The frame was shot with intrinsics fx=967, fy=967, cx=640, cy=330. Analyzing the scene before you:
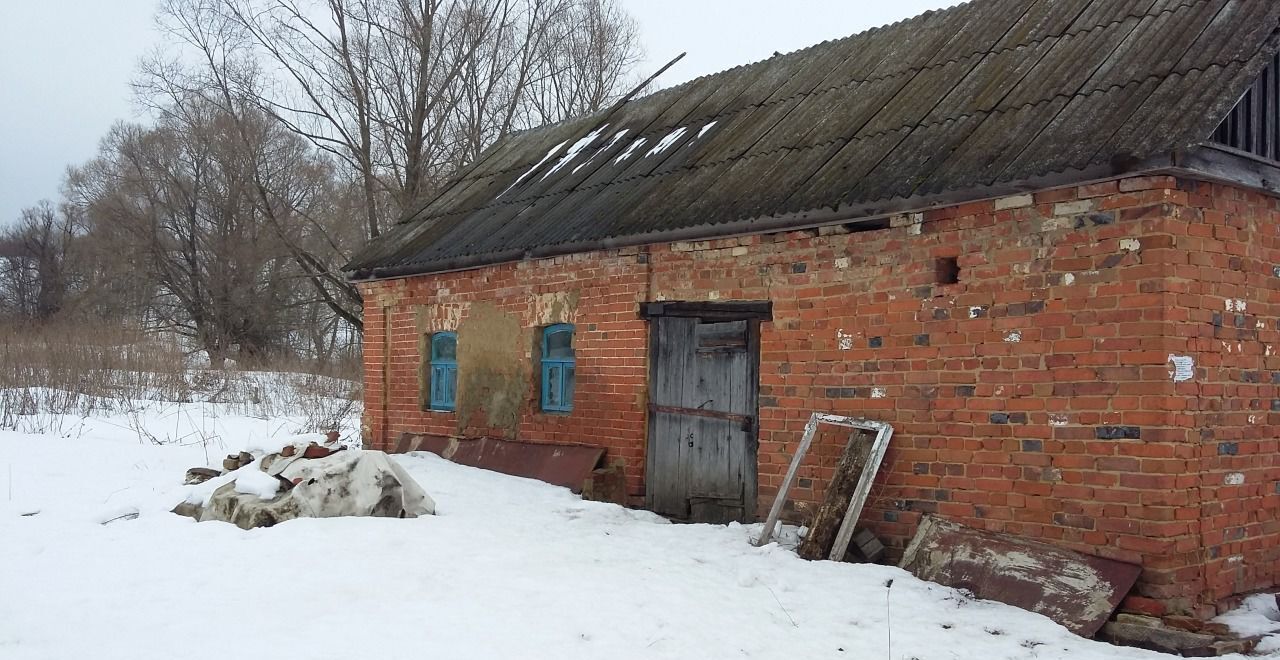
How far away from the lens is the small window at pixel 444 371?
35.6 ft

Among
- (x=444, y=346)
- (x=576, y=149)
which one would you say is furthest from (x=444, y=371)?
(x=576, y=149)

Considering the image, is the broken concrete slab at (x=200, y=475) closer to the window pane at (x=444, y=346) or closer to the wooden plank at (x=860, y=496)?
the window pane at (x=444, y=346)

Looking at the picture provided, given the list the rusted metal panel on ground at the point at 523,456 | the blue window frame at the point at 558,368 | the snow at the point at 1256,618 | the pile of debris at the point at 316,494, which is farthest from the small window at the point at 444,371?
the snow at the point at 1256,618

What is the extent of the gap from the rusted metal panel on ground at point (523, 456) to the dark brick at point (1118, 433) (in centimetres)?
438

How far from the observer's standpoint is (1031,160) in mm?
5418

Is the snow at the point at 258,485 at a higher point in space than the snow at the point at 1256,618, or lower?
higher

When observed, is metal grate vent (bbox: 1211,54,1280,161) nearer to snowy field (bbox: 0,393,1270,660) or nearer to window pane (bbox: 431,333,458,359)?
snowy field (bbox: 0,393,1270,660)

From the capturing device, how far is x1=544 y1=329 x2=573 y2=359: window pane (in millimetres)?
9266

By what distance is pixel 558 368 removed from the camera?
9.37 m

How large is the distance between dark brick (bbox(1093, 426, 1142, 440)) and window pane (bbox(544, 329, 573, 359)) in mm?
4992

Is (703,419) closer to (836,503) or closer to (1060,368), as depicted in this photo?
(836,503)

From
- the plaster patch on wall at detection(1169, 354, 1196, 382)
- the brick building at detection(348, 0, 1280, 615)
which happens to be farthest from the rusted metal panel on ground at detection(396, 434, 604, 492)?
the plaster patch on wall at detection(1169, 354, 1196, 382)

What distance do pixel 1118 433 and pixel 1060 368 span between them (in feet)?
1.56

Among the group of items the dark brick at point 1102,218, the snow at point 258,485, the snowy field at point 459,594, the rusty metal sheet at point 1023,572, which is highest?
the dark brick at point 1102,218
